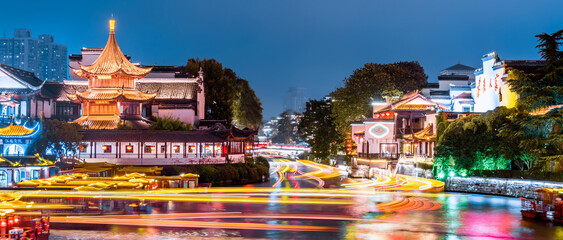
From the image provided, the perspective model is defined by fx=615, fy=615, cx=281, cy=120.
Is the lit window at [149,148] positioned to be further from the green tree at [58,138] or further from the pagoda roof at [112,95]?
the pagoda roof at [112,95]

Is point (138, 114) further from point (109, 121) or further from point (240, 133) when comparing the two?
point (240, 133)

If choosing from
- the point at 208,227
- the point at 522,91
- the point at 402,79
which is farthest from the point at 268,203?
the point at 402,79

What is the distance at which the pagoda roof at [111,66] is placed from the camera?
66.3 meters

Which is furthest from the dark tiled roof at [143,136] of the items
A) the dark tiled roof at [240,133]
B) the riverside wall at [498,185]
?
the riverside wall at [498,185]

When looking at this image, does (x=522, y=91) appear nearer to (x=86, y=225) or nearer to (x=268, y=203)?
(x=268, y=203)

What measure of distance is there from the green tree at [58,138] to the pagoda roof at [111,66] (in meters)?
14.9

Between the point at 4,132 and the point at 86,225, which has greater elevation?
the point at 4,132

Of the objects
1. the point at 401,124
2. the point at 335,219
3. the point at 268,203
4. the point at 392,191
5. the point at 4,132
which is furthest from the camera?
the point at 401,124

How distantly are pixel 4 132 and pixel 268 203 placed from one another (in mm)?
23219

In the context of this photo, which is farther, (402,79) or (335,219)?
(402,79)

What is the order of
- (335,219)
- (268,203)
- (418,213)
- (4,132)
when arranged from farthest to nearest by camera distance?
1. (4,132)
2. (268,203)
3. (418,213)
4. (335,219)

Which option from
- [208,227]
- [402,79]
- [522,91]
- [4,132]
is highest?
[402,79]

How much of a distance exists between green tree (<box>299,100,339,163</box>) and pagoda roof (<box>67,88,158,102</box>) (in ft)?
90.9

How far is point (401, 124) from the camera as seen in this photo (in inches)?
2657
